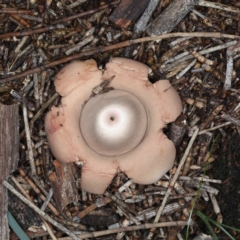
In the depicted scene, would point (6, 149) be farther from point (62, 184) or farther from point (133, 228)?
point (133, 228)

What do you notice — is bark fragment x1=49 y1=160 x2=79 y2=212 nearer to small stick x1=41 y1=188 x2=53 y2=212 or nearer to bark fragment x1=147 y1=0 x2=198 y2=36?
small stick x1=41 y1=188 x2=53 y2=212

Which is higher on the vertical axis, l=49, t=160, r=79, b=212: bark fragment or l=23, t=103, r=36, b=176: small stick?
l=23, t=103, r=36, b=176: small stick

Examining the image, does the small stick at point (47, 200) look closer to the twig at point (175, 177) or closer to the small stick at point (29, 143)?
the small stick at point (29, 143)

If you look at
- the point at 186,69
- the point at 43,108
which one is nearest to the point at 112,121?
the point at 43,108

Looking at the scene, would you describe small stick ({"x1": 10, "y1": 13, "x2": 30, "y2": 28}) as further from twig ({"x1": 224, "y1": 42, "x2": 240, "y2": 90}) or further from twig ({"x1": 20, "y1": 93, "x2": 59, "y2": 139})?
twig ({"x1": 224, "y1": 42, "x2": 240, "y2": 90})

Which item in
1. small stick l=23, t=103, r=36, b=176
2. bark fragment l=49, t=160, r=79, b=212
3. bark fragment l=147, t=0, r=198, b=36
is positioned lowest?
bark fragment l=49, t=160, r=79, b=212

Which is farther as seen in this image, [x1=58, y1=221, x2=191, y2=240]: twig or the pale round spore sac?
[x1=58, y1=221, x2=191, y2=240]: twig

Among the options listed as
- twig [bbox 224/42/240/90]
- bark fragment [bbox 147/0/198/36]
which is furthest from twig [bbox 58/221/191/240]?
bark fragment [bbox 147/0/198/36]

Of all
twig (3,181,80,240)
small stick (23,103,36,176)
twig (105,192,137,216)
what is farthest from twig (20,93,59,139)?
twig (105,192,137,216)

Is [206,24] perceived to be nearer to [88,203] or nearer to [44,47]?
[44,47]
